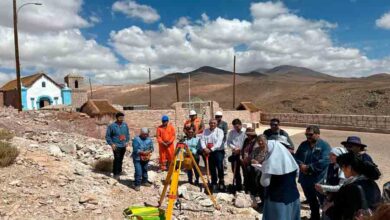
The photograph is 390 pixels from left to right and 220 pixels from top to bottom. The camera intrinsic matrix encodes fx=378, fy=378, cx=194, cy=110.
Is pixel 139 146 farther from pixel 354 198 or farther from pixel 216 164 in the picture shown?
pixel 354 198

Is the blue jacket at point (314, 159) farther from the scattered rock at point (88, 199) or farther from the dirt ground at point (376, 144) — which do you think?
the dirt ground at point (376, 144)

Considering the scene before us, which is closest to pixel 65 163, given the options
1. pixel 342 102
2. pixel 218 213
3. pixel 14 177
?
pixel 14 177

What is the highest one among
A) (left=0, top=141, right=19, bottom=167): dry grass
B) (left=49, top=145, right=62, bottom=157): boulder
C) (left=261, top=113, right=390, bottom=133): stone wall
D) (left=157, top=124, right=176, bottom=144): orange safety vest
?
(left=157, top=124, right=176, bottom=144): orange safety vest

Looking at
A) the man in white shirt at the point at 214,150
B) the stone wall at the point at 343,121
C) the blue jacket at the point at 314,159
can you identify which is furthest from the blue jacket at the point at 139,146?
the stone wall at the point at 343,121

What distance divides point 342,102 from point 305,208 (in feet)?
149

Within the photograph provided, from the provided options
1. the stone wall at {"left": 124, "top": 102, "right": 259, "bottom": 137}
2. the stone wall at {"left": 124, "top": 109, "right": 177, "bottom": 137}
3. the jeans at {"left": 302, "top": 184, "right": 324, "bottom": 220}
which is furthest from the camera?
the stone wall at {"left": 124, "top": 102, "right": 259, "bottom": 137}

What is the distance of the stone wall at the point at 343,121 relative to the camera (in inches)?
816

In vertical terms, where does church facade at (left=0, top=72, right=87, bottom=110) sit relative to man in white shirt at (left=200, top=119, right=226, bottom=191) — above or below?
above

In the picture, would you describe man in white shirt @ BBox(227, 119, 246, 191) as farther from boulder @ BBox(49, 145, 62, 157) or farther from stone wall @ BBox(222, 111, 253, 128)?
stone wall @ BBox(222, 111, 253, 128)

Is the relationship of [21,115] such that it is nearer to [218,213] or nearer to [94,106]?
[94,106]

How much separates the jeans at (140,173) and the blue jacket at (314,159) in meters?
3.11

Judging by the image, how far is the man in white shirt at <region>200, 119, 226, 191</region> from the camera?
7.49 m

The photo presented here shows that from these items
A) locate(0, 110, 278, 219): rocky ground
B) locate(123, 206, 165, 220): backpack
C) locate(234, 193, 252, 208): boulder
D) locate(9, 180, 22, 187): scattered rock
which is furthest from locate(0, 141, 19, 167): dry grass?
locate(234, 193, 252, 208): boulder

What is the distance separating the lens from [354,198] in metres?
3.05
